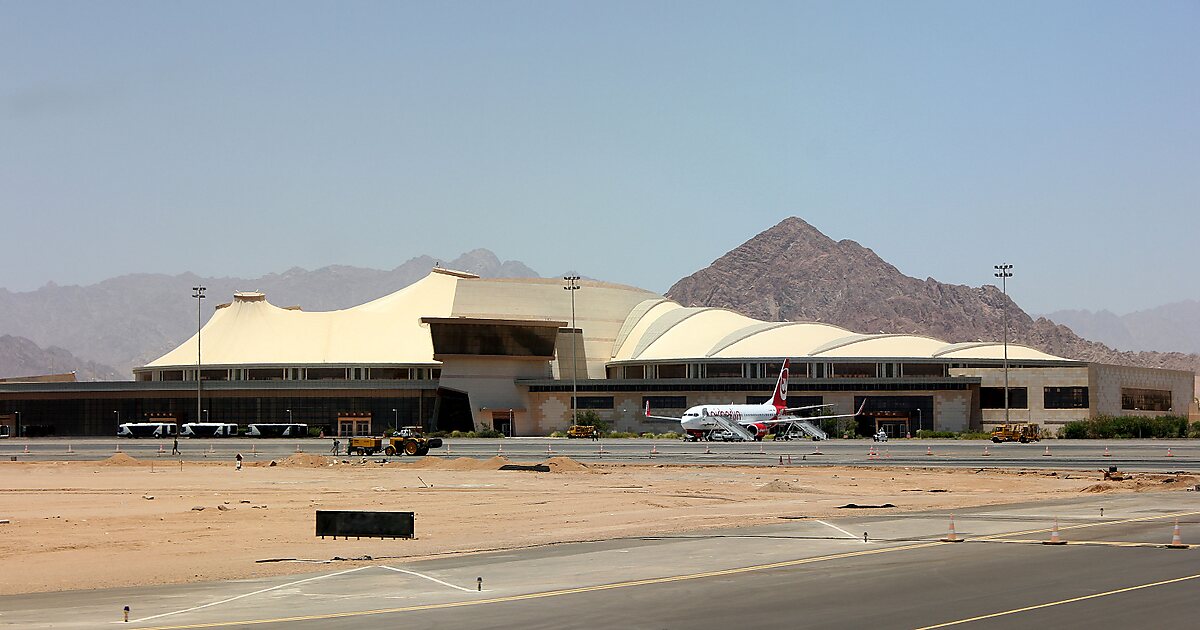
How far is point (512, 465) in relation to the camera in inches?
2670

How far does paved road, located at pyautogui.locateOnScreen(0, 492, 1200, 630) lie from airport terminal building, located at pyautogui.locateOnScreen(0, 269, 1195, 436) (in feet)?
332

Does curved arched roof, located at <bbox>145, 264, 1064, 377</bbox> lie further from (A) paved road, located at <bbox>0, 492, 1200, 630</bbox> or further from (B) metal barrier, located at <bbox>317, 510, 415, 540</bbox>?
(A) paved road, located at <bbox>0, 492, 1200, 630</bbox>

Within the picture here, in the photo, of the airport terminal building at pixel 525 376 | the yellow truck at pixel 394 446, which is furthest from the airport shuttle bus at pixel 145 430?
the yellow truck at pixel 394 446

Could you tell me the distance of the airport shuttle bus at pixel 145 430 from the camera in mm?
139000

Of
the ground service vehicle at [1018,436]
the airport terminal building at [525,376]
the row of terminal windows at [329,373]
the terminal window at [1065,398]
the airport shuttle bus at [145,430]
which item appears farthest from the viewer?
the row of terminal windows at [329,373]

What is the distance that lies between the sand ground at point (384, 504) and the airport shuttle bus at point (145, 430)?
224 feet

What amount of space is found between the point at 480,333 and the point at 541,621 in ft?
436

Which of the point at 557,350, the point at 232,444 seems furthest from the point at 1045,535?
the point at 557,350

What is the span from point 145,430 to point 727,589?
130563 millimetres

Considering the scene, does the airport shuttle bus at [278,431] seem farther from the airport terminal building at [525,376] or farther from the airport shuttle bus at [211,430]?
the airport terminal building at [525,376]

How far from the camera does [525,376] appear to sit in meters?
154

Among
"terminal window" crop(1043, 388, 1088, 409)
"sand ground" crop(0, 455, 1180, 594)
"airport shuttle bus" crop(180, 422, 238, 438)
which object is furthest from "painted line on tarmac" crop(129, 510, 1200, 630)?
"airport shuttle bus" crop(180, 422, 238, 438)

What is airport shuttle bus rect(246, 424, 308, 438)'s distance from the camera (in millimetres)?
137125

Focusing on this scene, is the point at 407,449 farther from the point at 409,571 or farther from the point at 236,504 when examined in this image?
the point at 409,571
